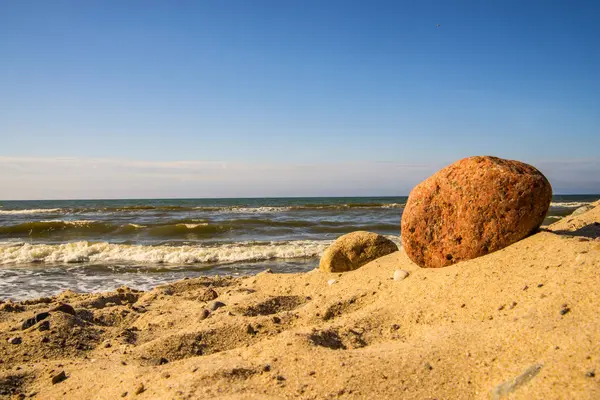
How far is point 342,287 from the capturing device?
5.32 meters

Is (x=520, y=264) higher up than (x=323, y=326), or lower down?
higher up

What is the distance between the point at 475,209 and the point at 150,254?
29.5 ft

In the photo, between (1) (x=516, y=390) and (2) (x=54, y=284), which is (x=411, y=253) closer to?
(1) (x=516, y=390)

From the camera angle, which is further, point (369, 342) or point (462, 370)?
point (369, 342)

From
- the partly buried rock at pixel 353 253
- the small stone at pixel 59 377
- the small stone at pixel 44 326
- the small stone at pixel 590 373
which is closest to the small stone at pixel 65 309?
the small stone at pixel 44 326

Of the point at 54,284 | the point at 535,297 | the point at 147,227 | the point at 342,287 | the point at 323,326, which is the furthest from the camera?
the point at 147,227

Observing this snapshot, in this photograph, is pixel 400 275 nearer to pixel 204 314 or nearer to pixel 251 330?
pixel 251 330

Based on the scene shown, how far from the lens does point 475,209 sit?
4266 mm

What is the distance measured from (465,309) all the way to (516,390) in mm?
1231

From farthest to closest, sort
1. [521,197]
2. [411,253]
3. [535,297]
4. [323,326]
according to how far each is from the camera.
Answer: [411,253] < [521,197] < [323,326] < [535,297]

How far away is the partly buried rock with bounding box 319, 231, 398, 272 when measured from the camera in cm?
645

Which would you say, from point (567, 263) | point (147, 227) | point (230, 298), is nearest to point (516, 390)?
point (567, 263)

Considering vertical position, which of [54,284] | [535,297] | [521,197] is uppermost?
[521,197]

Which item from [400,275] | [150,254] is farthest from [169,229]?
[400,275]
